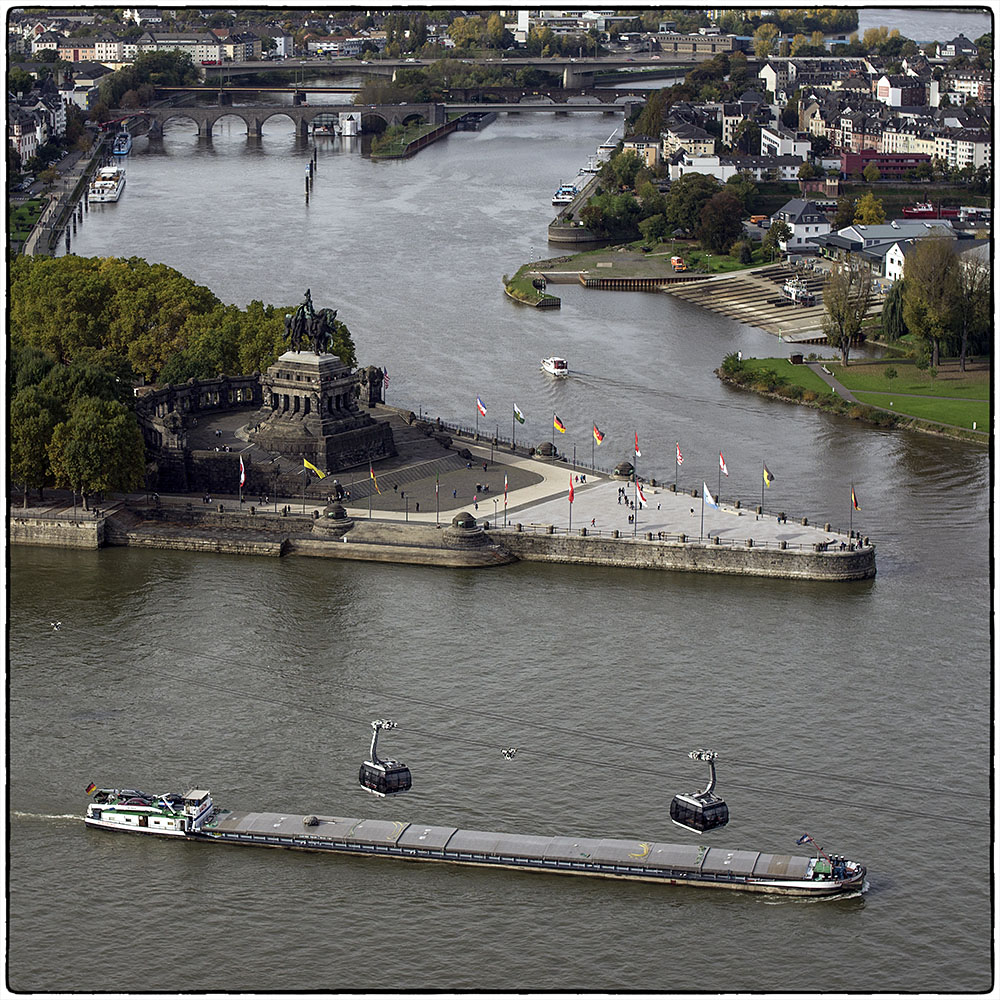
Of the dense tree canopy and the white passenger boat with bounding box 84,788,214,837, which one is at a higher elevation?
the dense tree canopy

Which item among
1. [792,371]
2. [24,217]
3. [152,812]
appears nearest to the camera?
[152,812]

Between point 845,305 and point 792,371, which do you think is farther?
point 845,305

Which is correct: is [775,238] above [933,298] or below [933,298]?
above

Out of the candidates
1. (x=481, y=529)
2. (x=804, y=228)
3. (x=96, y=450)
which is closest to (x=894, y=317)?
(x=804, y=228)

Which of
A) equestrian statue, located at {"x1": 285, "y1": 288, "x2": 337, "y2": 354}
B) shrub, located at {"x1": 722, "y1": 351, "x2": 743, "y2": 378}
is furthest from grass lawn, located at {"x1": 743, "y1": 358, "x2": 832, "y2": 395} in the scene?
equestrian statue, located at {"x1": 285, "y1": 288, "x2": 337, "y2": 354}

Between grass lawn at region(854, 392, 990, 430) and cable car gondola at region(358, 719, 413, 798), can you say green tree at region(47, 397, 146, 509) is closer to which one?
cable car gondola at region(358, 719, 413, 798)

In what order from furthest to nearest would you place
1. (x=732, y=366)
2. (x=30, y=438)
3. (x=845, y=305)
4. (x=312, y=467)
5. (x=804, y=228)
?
(x=804, y=228) < (x=845, y=305) < (x=732, y=366) < (x=312, y=467) < (x=30, y=438)

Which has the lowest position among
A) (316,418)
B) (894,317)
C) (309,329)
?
(316,418)

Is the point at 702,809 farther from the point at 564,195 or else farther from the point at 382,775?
the point at 564,195
